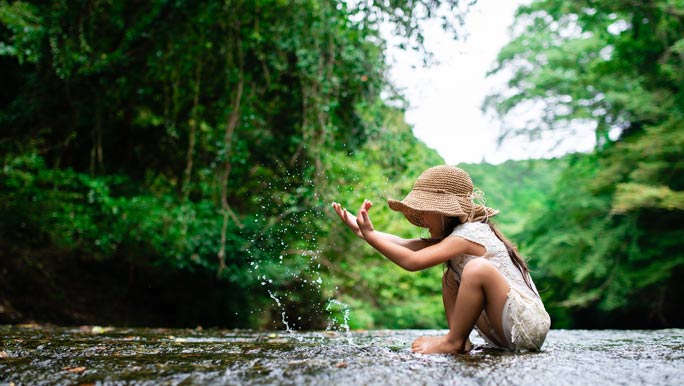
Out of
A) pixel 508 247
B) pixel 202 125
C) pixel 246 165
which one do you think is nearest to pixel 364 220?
pixel 508 247

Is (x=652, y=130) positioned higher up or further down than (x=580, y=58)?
further down

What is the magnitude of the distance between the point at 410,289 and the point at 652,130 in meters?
5.53

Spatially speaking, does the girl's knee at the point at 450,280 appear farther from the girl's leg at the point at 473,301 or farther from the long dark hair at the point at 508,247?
the girl's leg at the point at 473,301

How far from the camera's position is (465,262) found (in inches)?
108

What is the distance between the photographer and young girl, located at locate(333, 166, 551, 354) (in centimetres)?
253

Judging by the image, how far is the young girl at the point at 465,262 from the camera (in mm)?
2529

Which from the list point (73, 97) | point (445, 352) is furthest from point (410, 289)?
point (445, 352)

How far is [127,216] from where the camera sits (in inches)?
322

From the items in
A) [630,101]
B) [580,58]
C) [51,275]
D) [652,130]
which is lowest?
[51,275]

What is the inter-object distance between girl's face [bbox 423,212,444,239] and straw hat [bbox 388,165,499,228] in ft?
0.15

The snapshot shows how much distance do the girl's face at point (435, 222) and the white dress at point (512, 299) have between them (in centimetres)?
13

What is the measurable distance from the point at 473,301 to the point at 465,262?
0.86ft

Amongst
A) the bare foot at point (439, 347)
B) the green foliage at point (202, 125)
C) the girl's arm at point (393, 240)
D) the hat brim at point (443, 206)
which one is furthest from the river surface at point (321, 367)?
the green foliage at point (202, 125)

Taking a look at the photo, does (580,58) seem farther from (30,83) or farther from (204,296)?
(30,83)
